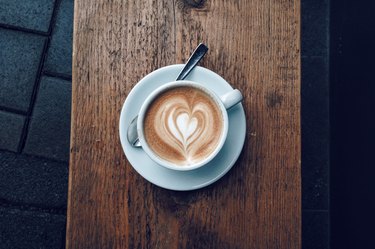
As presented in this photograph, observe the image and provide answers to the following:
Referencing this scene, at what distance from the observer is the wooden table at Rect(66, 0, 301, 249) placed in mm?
812

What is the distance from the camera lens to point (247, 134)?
820 mm

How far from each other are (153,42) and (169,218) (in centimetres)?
36

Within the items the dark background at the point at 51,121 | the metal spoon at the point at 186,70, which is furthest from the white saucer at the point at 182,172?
the dark background at the point at 51,121

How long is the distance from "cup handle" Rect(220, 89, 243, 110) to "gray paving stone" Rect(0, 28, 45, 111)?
954 millimetres

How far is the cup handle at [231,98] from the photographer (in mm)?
741

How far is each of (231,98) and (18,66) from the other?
1.01 metres

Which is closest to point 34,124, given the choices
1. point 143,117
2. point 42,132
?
point 42,132

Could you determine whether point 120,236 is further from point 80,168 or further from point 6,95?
point 6,95
